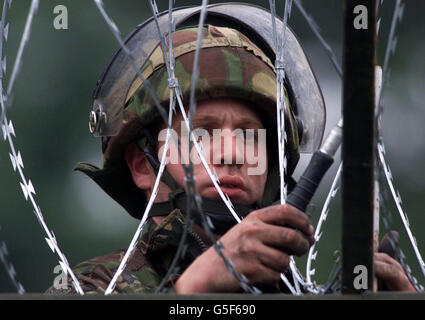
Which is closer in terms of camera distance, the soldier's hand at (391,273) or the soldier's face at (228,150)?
the soldier's hand at (391,273)

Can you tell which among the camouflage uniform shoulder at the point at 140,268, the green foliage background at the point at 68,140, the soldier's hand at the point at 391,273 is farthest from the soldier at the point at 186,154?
the green foliage background at the point at 68,140

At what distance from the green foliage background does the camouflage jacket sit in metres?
2.54

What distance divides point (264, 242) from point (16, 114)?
3.91 metres

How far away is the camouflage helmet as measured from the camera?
367cm

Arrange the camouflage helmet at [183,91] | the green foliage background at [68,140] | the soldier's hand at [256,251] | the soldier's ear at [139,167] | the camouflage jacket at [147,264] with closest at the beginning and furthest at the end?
the soldier's hand at [256,251]
the camouflage jacket at [147,264]
the camouflage helmet at [183,91]
the soldier's ear at [139,167]
the green foliage background at [68,140]

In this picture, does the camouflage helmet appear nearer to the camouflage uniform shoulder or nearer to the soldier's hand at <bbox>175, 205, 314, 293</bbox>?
the camouflage uniform shoulder

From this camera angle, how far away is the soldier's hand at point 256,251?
2.87 meters

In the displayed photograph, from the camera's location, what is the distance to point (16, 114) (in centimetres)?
664

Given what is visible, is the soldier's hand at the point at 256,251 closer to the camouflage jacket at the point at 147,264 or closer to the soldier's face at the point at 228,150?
the camouflage jacket at the point at 147,264

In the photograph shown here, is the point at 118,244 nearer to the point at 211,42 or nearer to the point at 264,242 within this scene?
the point at 211,42

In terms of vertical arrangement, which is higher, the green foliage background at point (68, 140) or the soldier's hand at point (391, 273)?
the green foliage background at point (68, 140)

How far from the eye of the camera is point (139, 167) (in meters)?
3.89

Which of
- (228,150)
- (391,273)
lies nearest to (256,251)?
(391,273)

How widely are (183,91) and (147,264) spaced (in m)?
0.50
